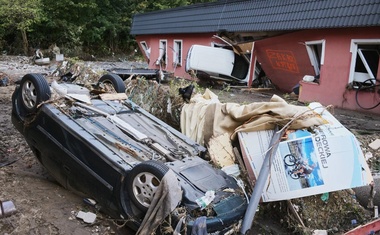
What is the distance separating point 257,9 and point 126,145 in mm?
10208

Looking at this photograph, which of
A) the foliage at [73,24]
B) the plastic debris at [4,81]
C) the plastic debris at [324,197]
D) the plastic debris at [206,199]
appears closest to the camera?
the plastic debris at [206,199]

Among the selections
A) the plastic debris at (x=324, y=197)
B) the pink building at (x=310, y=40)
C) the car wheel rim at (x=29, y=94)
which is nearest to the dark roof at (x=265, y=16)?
the pink building at (x=310, y=40)

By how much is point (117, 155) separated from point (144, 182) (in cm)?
54

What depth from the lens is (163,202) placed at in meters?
2.97

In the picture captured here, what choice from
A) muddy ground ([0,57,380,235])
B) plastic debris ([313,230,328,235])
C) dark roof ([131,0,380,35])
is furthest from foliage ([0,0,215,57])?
plastic debris ([313,230,328,235])

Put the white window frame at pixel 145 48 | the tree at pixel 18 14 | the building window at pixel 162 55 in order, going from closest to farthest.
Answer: the building window at pixel 162 55 < the white window frame at pixel 145 48 < the tree at pixel 18 14

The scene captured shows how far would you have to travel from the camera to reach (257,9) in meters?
12.5

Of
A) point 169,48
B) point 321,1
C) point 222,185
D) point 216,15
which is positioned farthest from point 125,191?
point 169,48

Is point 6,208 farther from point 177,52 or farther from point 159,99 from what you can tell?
point 177,52

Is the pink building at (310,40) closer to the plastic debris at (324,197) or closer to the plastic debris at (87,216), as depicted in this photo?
the plastic debris at (324,197)

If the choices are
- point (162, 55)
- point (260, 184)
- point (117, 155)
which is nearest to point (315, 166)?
point (260, 184)

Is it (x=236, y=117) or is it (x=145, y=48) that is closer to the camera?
(x=236, y=117)

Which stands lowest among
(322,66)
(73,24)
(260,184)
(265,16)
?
(260,184)

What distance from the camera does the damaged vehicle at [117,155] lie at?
3.17 metres
